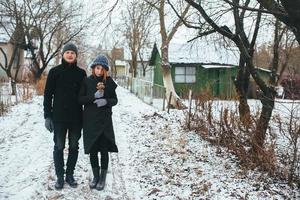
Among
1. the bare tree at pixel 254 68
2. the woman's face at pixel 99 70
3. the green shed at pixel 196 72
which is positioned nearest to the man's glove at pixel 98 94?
the woman's face at pixel 99 70

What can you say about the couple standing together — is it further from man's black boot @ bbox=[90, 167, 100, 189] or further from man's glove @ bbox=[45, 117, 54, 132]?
man's black boot @ bbox=[90, 167, 100, 189]

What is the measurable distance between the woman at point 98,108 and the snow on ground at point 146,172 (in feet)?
2.30

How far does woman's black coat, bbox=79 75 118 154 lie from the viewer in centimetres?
577

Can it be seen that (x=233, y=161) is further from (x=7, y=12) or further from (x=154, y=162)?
(x=7, y=12)

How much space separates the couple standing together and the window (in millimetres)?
27408

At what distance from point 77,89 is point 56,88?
0.98 ft

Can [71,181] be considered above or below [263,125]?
below

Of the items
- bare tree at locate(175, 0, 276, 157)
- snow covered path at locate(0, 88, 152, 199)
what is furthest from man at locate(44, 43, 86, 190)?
bare tree at locate(175, 0, 276, 157)

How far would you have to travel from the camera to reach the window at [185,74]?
109ft

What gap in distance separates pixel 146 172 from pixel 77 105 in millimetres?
2166

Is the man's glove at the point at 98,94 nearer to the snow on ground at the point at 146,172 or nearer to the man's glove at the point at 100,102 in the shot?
the man's glove at the point at 100,102

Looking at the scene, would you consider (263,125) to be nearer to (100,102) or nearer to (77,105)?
(100,102)

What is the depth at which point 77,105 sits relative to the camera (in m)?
5.85

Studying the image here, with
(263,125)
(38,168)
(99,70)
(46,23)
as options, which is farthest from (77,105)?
(46,23)
